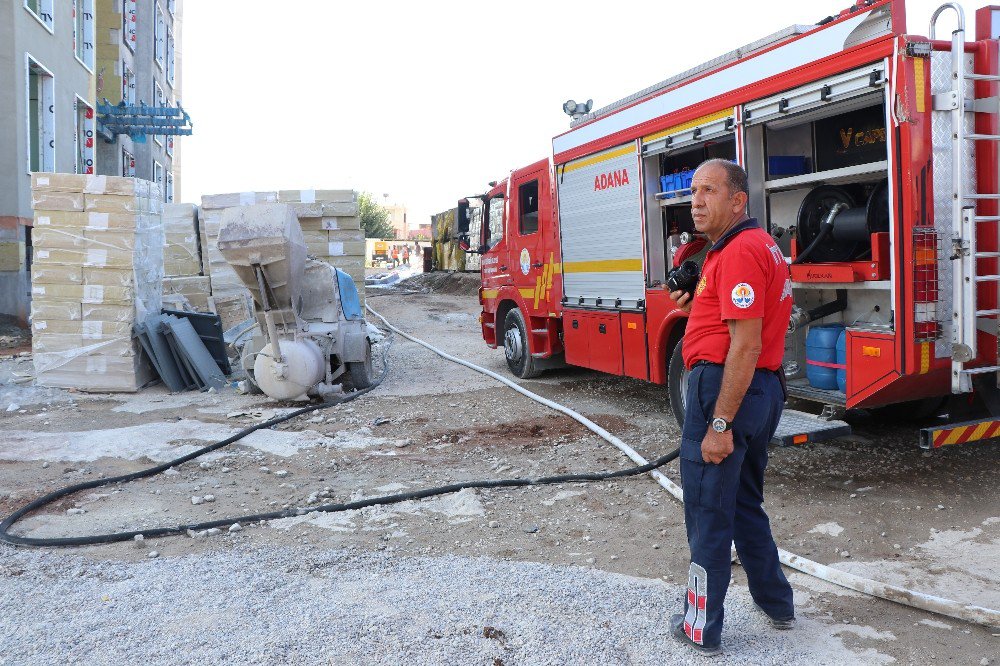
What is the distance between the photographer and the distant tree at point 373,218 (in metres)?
69.7

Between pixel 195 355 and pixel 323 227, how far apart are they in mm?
4090

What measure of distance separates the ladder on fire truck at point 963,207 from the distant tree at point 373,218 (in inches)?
2557

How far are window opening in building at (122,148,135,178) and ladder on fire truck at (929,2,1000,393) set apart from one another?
28721 mm

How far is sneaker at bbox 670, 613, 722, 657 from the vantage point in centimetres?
320

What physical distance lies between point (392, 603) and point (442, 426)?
416 centimetres

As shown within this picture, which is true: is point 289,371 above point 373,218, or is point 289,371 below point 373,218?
below

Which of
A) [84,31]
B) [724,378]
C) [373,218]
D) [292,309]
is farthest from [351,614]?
[373,218]

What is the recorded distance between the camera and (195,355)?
1027cm

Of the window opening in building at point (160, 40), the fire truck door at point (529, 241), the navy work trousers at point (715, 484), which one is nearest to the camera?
the navy work trousers at point (715, 484)

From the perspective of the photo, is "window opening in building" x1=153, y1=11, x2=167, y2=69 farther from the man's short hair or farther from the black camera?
the man's short hair

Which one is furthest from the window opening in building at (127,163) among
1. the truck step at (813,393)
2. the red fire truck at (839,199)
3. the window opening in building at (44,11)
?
the truck step at (813,393)

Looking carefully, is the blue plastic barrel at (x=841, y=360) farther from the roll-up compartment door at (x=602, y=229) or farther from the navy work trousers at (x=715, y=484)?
the navy work trousers at (x=715, y=484)

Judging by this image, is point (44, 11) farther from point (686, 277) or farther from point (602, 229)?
point (686, 277)

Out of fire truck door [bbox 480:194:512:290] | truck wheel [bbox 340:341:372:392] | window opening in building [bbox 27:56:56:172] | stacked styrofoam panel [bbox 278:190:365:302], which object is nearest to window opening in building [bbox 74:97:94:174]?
window opening in building [bbox 27:56:56:172]
